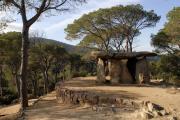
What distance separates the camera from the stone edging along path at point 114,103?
10391mm

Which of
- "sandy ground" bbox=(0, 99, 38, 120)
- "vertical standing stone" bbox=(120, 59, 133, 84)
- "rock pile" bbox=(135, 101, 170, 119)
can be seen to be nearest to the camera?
"rock pile" bbox=(135, 101, 170, 119)

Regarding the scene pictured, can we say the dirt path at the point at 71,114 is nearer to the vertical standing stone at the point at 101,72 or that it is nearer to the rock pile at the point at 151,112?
the rock pile at the point at 151,112

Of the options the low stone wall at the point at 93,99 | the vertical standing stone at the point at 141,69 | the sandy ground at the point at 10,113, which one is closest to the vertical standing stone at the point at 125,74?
the vertical standing stone at the point at 141,69

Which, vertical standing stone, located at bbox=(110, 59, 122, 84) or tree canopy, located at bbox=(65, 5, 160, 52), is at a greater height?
tree canopy, located at bbox=(65, 5, 160, 52)

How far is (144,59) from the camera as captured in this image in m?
23.8

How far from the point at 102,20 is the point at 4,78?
712 inches

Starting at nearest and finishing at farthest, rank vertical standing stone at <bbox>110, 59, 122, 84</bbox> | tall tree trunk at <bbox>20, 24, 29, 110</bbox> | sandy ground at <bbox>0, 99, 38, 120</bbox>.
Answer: sandy ground at <bbox>0, 99, 38, 120</bbox>, tall tree trunk at <bbox>20, 24, 29, 110</bbox>, vertical standing stone at <bbox>110, 59, 122, 84</bbox>

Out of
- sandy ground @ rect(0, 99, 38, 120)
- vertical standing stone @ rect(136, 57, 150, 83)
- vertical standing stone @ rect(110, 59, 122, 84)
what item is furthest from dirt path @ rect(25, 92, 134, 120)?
vertical standing stone @ rect(136, 57, 150, 83)

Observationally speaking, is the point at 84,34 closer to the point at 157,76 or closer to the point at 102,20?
the point at 102,20

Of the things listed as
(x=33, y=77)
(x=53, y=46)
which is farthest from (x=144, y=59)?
(x=33, y=77)

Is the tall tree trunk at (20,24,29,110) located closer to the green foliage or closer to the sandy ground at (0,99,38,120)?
the sandy ground at (0,99,38,120)

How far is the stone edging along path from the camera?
10391 millimetres

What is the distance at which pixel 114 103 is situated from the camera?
1344 cm

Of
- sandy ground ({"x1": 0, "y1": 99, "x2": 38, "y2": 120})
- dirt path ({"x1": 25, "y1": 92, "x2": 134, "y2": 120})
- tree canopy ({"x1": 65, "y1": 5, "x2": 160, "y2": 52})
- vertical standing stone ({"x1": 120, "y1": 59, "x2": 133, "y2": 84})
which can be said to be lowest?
sandy ground ({"x1": 0, "y1": 99, "x2": 38, "y2": 120})
